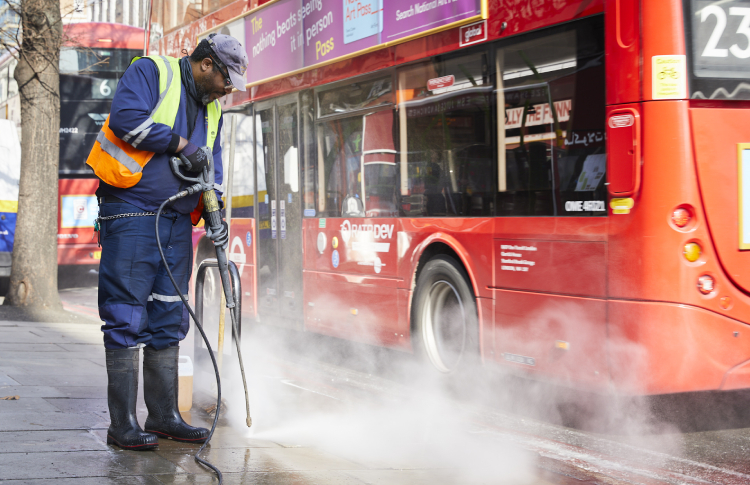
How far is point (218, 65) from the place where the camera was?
4531 millimetres

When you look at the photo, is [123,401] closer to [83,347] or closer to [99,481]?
[99,481]

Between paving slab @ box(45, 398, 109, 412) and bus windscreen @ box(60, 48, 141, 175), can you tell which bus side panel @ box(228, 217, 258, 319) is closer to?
paving slab @ box(45, 398, 109, 412)

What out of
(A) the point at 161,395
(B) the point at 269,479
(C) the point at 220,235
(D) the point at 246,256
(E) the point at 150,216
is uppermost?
(E) the point at 150,216

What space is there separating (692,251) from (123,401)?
126 inches

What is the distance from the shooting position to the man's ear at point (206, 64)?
455 cm

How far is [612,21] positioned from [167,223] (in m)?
2.83

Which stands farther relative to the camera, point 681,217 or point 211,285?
point 211,285

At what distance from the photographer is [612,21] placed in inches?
206

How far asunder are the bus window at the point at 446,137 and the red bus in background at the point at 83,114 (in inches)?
457

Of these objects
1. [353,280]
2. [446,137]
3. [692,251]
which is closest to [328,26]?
[446,137]

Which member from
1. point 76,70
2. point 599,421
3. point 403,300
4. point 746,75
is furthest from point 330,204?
point 76,70

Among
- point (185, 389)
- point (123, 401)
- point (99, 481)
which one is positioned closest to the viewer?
point (99, 481)

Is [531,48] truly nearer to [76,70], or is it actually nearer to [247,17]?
[247,17]

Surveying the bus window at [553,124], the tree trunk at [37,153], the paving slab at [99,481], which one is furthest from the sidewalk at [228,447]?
the tree trunk at [37,153]
